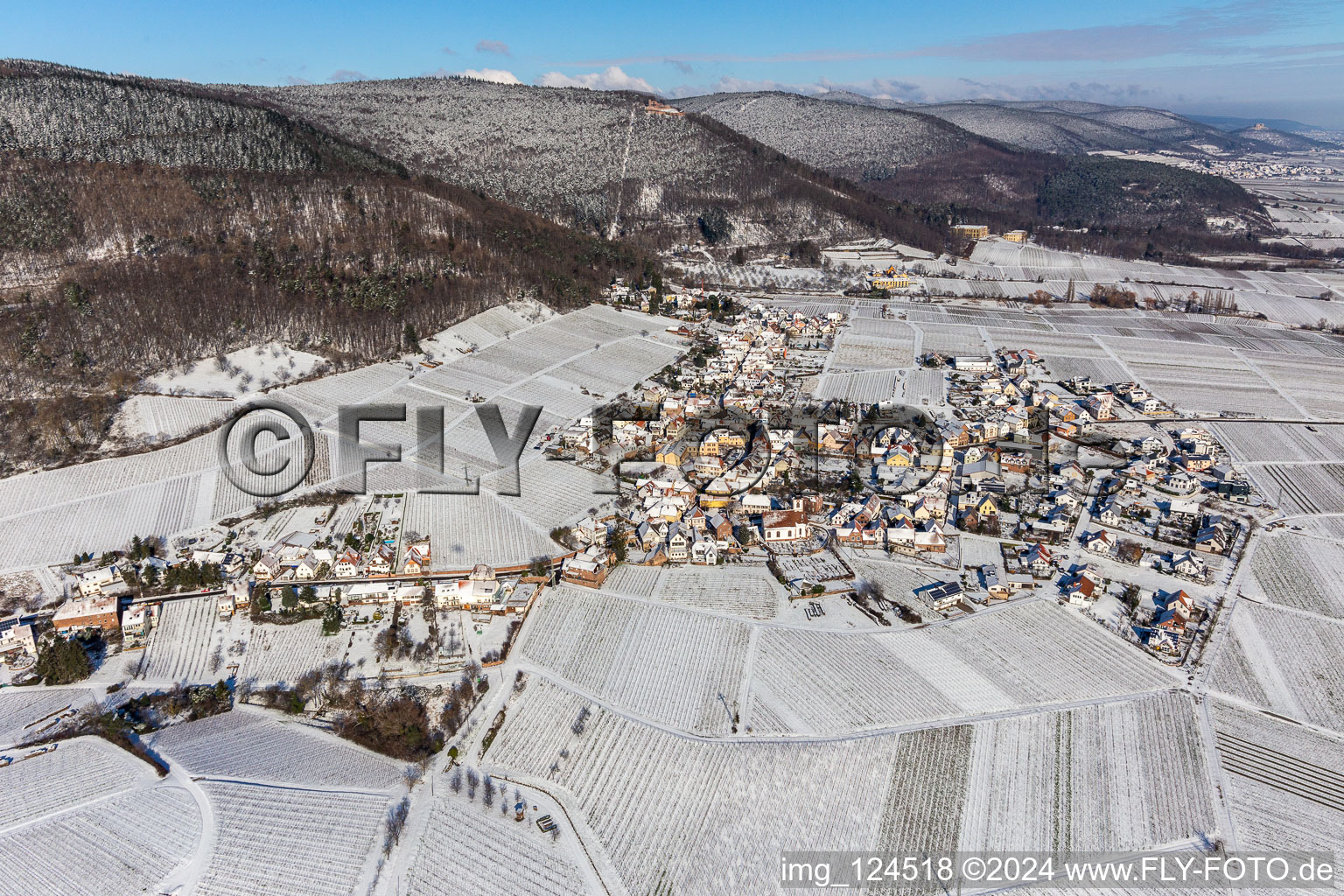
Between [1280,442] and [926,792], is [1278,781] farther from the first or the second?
[1280,442]

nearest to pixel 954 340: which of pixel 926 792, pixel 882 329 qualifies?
pixel 882 329

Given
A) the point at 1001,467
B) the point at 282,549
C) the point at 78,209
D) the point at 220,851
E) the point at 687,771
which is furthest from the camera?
the point at 78,209

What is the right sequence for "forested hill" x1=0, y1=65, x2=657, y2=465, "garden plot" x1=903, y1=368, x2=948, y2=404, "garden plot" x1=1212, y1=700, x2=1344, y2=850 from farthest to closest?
"garden plot" x1=903, y1=368, x2=948, y2=404 → "forested hill" x1=0, y1=65, x2=657, y2=465 → "garden plot" x1=1212, y1=700, x2=1344, y2=850

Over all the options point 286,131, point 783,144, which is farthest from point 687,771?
point 783,144

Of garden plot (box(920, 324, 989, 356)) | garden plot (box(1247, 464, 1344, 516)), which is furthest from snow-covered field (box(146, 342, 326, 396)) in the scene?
garden plot (box(1247, 464, 1344, 516))

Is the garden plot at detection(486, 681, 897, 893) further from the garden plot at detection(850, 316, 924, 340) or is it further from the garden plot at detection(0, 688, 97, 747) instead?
the garden plot at detection(850, 316, 924, 340)

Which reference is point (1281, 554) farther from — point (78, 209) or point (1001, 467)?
point (78, 209)

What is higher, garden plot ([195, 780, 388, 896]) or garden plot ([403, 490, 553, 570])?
garden plot ([403, 490, 553, 570])
